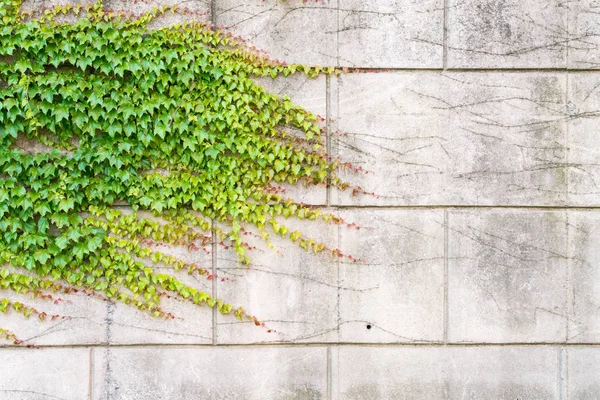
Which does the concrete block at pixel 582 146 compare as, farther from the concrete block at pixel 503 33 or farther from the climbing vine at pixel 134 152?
the climbing vine at pixel 134 152

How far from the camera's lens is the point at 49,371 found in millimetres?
4707

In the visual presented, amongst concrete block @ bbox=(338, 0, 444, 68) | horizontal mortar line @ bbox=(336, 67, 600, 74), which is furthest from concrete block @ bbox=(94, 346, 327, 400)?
concrete block @ bbox=(338, 0, 444, 68)

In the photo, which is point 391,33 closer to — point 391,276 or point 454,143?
point 454,143

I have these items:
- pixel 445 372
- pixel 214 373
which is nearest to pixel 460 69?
pixel 445 372

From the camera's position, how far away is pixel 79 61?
4559 mm

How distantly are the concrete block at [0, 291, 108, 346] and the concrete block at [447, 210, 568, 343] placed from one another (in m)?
3.01

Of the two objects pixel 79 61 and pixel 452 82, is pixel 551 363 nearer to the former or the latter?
pixel 452 82

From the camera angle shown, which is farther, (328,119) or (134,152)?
(328,119)

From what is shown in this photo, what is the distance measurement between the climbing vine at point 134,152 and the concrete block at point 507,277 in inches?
44.7

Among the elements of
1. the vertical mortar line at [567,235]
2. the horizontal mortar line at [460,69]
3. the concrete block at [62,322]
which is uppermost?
the horizontal mortar line at [460,69]

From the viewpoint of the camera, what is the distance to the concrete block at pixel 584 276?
15.8 feet

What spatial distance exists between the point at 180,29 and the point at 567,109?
3.38m

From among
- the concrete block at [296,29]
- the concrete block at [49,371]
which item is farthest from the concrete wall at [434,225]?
the concrete block at [49,371]

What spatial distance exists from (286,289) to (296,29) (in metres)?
2.22
